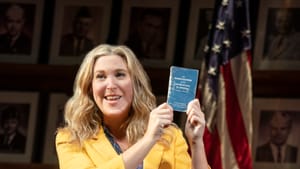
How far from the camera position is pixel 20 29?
435 cm

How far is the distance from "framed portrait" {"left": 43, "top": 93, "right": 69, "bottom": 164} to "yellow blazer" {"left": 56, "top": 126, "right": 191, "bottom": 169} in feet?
6.06

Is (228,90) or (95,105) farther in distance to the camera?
(228,90)

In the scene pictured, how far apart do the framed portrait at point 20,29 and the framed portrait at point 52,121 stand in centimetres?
22

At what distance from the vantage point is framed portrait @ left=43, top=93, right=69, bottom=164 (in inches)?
170

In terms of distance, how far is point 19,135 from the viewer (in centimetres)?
437

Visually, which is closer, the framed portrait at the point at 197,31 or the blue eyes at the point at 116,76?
the blue eyes at the point at 116,76

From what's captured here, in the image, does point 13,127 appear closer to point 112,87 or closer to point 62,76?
point 62,76

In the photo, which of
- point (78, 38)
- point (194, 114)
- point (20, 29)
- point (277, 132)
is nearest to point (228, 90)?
point (277, 132)

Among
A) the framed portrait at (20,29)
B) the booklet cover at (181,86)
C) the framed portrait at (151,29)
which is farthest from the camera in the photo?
the framed portrait at (20,29)

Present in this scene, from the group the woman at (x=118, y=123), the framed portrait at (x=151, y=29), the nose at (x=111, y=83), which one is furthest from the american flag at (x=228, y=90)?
the nose at (x=111, y=83)

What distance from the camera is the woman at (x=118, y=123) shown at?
236 centimetres

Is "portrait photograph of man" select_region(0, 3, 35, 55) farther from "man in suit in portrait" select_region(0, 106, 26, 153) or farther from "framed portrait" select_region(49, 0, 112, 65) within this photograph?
"man in suit in portrait" select_region(0, 106, 26, 153)

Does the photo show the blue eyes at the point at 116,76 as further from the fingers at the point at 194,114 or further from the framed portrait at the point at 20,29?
the framed portrait at the point at 20,29

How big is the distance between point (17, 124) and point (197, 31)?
1.00 meters
